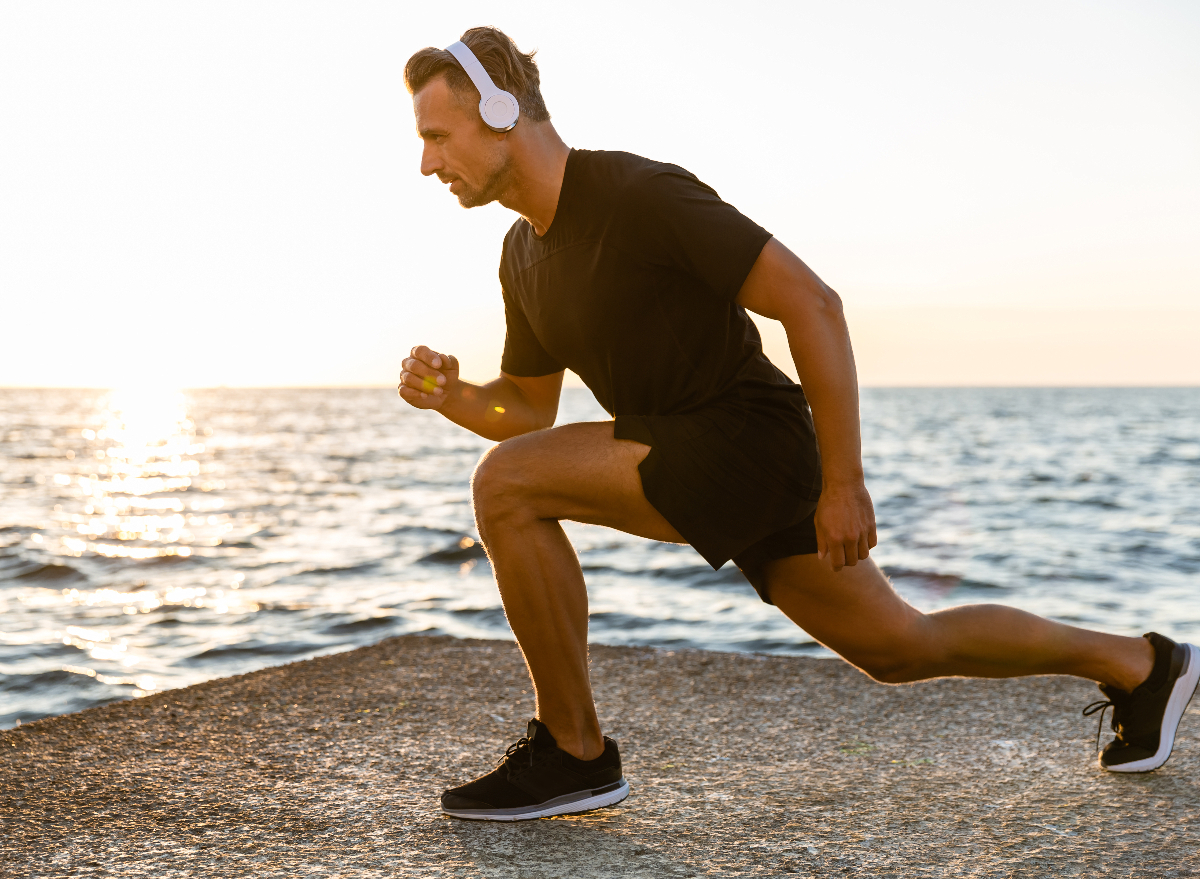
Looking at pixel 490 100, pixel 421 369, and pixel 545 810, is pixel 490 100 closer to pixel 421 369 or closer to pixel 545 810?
pixel 421 369

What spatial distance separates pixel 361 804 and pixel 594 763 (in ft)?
2.08

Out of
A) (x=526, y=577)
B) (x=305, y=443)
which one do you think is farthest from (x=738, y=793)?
(x=305, y=443)

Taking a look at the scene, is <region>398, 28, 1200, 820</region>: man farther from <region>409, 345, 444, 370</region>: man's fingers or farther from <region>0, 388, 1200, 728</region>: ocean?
<region>0, 388, 1200, 728</region>: ocean

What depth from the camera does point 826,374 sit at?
2.39 metres

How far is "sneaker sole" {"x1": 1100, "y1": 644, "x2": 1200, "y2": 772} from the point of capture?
299 centimetres

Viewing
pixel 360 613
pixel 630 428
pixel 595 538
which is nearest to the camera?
pixel 630 428

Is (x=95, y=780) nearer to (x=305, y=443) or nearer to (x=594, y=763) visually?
(x=594, y=763)

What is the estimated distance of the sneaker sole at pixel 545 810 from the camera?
8.68ft

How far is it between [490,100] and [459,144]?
0.44 feet

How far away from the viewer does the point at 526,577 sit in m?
2.63

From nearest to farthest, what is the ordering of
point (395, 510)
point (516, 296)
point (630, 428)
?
point (630, 428) → point (516, 296) → point (395, 510)

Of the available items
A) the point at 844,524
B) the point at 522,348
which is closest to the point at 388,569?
the point at 522,348

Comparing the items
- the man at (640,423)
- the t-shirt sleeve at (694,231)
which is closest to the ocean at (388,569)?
the man at (640,423)

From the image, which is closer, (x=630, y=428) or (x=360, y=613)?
(x=630, y=428)
